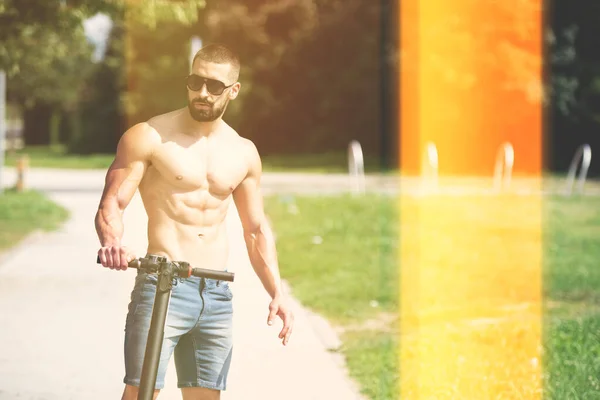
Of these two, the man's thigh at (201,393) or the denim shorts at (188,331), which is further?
the man's thigh at (201,393)

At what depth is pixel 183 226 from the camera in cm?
434

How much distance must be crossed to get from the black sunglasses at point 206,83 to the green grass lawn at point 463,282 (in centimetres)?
309

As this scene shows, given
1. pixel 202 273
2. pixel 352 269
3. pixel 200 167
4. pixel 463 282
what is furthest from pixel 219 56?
pixel 352 269

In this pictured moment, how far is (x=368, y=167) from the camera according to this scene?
40.1 meters

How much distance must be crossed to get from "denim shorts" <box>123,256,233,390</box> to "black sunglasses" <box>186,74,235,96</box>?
70 centimetres

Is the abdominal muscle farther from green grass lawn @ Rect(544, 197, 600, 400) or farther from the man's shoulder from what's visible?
green grass lawn @ Rect(544, 197, 600, 400)

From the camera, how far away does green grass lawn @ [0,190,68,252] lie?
659 inches

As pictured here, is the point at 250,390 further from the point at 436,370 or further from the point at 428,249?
the point at 428,249

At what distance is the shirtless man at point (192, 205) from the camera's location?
4172mm

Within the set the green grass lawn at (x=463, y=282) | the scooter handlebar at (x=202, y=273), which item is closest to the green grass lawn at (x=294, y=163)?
the green grass lawn at (x=463, y=282)

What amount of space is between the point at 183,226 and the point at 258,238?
38cm

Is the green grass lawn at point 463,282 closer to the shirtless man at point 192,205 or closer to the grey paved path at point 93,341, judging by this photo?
the grey paved path at point 93,341

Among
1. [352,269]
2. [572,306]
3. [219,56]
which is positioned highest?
[219,56]

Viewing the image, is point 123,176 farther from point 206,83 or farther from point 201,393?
point 201,393
